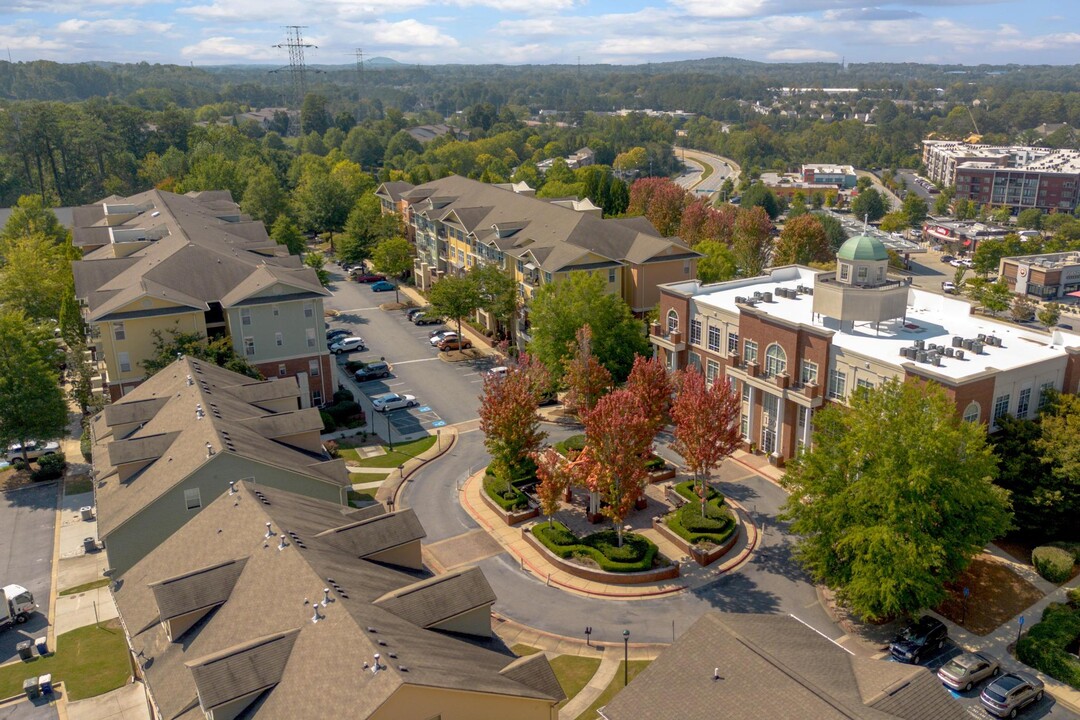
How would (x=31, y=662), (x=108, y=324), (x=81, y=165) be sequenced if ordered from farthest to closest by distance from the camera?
(x=81, y=165), (x=108, y=324), (x=31, y=662)

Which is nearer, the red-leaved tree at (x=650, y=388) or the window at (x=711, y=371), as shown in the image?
the red-leaved tree at (x=650, y=388)

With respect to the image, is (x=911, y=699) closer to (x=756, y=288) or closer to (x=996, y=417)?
(x=996, y=417)

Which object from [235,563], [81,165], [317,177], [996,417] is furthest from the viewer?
[81,165]

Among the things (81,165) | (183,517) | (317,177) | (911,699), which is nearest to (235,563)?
(183,517)

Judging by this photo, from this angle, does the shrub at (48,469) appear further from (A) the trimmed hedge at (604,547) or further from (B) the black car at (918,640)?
(B) the black car at (918,640)

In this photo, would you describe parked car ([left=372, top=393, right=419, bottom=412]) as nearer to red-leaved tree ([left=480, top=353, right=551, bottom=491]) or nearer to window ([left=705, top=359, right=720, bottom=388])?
red-leaved tree ([left=480, top=353, right=551, bottom=491])

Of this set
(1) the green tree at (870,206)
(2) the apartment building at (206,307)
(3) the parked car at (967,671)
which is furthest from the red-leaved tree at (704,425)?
(1) the green tree at (870,206)

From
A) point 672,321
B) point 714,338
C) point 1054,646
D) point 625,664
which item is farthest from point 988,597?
point 672,321

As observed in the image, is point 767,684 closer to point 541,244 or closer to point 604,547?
point 604,547
